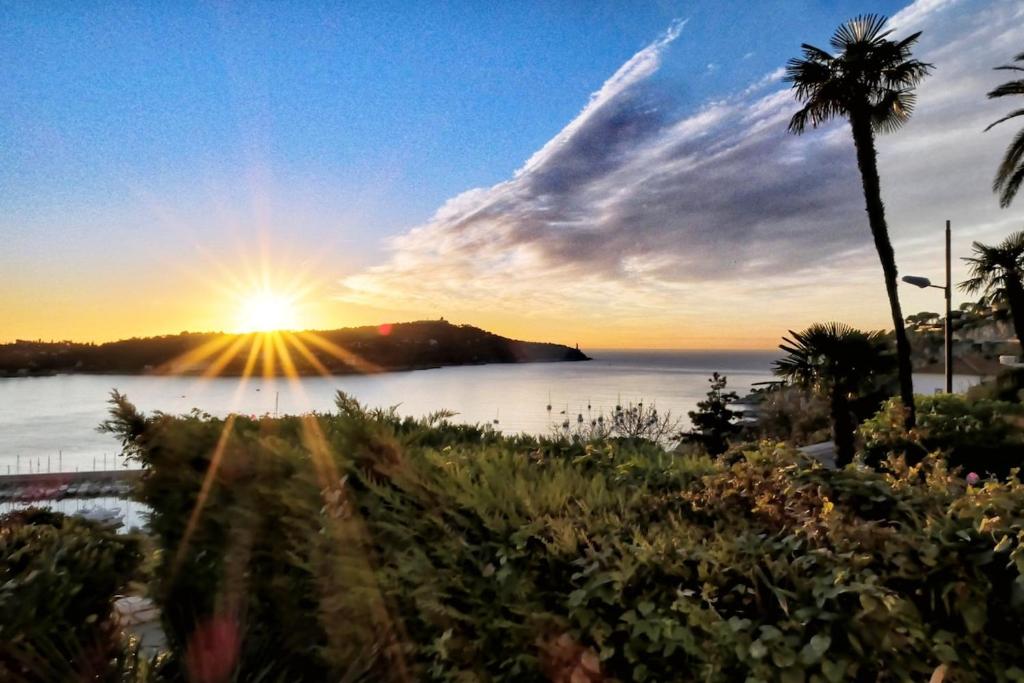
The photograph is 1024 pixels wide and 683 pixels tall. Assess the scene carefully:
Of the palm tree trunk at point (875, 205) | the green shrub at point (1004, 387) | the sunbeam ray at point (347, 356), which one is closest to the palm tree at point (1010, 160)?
the green shrub at point (1004, 387)

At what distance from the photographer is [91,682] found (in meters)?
3.19

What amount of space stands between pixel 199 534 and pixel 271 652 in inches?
41.6

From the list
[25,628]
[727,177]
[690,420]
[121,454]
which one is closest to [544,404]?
[690,420]

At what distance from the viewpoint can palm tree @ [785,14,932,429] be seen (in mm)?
16641

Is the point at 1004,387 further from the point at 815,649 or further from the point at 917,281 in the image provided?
the point at 815,649

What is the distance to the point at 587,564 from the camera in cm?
204

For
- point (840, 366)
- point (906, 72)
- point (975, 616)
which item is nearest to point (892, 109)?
point (906, 72)

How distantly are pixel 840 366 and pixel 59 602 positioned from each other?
47.6 feet

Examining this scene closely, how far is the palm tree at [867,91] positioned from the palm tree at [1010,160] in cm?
1279

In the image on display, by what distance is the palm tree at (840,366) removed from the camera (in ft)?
45.5

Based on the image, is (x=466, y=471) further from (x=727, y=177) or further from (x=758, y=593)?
(x=727, y=177)

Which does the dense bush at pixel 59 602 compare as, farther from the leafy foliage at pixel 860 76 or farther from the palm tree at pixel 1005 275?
the palm tree at pixel 1005 275

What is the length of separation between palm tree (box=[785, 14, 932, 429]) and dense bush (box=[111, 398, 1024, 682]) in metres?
16.3

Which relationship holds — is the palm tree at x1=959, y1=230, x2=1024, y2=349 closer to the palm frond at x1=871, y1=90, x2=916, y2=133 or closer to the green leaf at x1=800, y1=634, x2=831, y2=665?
the palm frond at x1=871, y1=90, x2=916, y2=133
